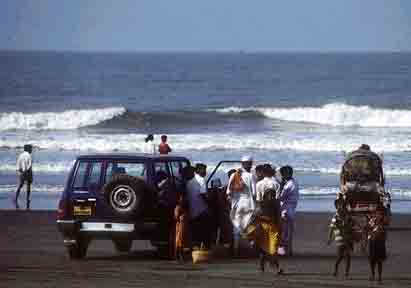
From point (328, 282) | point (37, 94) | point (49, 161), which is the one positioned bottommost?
point (328, 282)

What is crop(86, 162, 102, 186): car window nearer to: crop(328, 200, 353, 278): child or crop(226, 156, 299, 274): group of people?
crop(226, 156, 299, 274): group of people

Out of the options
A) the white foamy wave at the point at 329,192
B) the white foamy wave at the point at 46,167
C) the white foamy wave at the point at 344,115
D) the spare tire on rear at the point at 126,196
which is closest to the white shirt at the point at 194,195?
the spare tire on rear at the point at 126,196

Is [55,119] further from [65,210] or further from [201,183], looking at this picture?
[65,210]

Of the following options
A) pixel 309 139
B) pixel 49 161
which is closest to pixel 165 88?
pixel 309 139

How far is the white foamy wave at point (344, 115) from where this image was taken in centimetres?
6600

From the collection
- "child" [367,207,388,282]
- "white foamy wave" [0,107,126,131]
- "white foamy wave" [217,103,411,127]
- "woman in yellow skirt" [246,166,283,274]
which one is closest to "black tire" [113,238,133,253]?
"woman in yellow skirt" [246,166,283,274]

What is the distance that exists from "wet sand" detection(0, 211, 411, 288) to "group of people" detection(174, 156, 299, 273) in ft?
1.55

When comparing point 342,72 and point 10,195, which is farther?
point 342,72

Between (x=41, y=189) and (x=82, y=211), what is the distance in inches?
549

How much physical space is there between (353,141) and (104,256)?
33.2 m

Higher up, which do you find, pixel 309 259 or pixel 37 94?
pixel 37 94

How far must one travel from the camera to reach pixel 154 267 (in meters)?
18.2

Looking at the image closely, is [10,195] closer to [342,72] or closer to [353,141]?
[353,141]

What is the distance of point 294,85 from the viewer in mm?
105688
